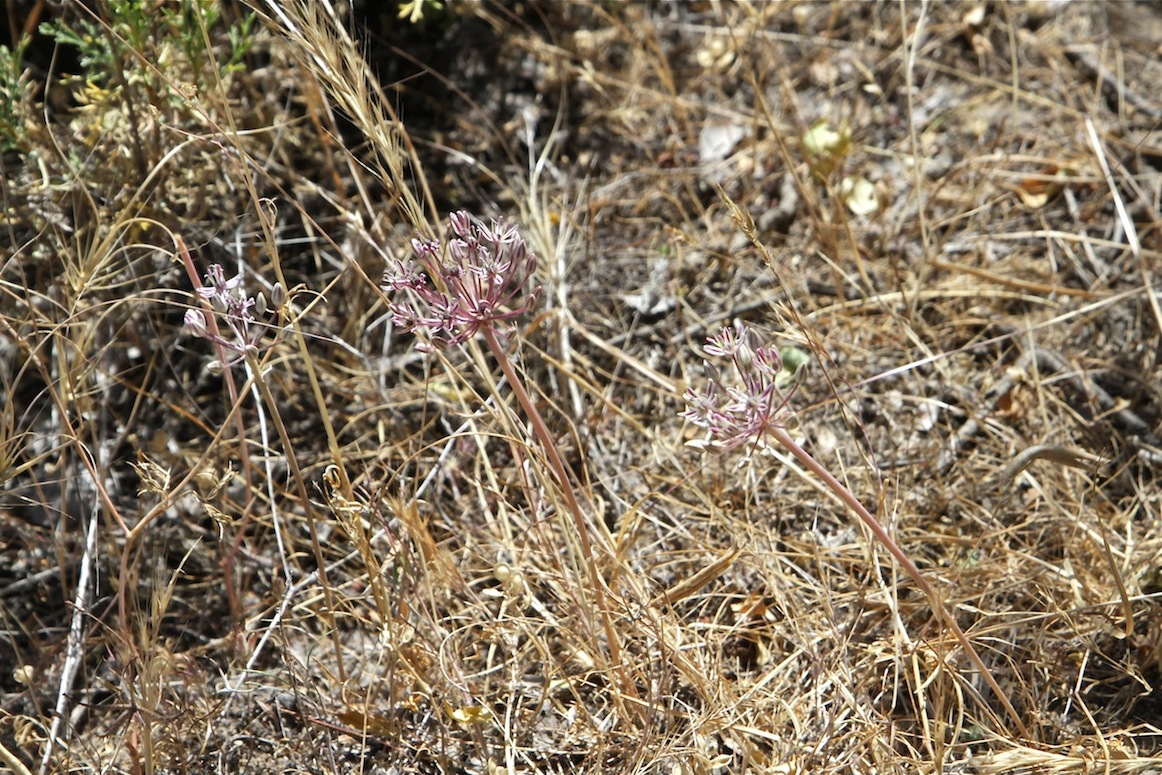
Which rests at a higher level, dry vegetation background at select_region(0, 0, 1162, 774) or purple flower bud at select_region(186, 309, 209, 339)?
purple flower bud at select_region(186, 309, 209, 339)

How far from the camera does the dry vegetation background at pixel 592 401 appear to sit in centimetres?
176

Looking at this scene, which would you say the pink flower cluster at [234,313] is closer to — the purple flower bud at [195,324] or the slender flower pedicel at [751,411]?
the purple flower bud at [195,324]

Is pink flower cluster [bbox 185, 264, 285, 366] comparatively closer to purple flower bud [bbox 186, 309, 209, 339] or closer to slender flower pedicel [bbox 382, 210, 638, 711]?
purple flower bud [bbox 186, 309, 209, 339]

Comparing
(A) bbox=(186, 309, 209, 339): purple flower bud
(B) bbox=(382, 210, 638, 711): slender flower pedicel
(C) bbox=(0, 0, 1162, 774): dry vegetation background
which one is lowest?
(C) bbox=(0, 0, 1162, 774): dry vegetation background

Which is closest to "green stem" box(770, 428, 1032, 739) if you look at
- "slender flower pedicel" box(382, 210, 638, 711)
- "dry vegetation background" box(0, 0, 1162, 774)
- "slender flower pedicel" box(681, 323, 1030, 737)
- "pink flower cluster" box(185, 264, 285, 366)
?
Result: "slender flower pedicel" box(681, 323, 1030, 737)

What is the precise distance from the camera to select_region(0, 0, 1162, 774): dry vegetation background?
1.76 m

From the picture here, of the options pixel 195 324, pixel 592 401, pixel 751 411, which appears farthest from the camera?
pixel 592 401

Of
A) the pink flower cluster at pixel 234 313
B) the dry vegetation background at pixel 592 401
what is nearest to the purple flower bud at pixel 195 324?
the pink flower cluster at pixel 234 313

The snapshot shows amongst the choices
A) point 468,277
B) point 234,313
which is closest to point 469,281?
point 468,277

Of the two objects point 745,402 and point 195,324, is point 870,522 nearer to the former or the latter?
point 745,402

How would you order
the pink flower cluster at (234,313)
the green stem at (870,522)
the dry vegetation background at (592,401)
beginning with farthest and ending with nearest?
the dry vegetation background at (592,401) → the pink flower cluster at (234,313) → the green stem at (870,522)

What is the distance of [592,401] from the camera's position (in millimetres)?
2398

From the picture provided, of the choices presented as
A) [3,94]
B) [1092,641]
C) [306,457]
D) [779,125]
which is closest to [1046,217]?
[779,125]

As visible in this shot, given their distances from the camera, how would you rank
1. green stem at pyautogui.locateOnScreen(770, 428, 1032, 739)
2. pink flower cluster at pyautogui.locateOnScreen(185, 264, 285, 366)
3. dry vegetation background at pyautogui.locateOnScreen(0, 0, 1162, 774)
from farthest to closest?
dry vegetation background at pyautogui.locateOnScreen(0, 0, 1162, 774), pink flower cluster at pyautogui.locateOnScreen(185, 264, 285, 366), green stem at pyautogui.locateOnScreen(770, 428, 1032, 739)
